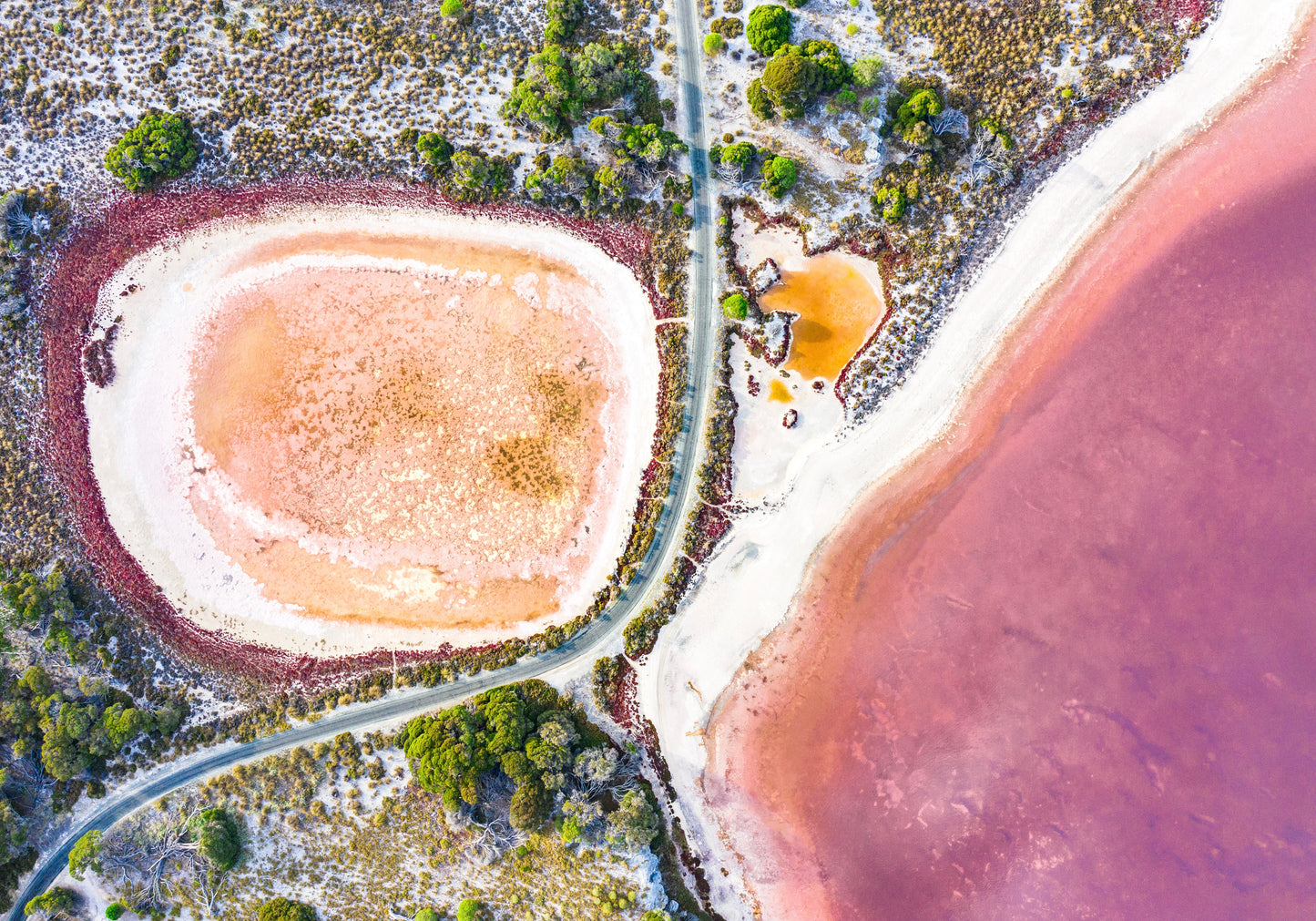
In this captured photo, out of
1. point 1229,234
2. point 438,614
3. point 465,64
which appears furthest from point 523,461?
point 1229,234

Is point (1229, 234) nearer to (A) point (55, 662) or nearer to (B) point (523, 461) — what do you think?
(B) point (523, 461)

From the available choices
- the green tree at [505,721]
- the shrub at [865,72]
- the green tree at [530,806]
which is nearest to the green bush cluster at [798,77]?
the shrub at [865,72]

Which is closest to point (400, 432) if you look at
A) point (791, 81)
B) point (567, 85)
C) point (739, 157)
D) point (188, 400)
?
point (188, 400)

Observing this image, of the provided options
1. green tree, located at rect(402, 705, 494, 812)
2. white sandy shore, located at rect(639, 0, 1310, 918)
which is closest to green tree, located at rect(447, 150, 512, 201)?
white sandy shore, located at rect(639, 0, 1310, 918)

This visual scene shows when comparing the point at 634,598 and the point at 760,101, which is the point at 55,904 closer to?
the point at 634,598

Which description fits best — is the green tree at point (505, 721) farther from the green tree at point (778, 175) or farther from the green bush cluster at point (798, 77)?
the green bush cluster at point (798, 77)
